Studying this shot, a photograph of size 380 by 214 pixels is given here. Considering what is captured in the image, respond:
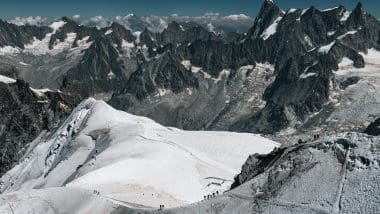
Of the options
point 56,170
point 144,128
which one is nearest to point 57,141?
point 56,170

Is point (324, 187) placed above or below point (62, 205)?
above

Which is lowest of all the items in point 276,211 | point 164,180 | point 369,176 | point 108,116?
point 108,116

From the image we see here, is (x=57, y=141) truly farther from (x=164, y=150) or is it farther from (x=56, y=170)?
A: (x=164, y=150)

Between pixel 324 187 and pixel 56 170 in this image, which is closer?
pixel 324 187

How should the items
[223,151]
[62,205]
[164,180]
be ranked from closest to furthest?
[62,205] < [164,180] < [223,151]

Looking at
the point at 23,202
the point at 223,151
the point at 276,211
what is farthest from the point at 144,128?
the point at 276,211

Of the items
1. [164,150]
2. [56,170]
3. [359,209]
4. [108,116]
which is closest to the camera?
[359,209]

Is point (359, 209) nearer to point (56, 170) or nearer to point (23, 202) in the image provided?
point (23, 202)
